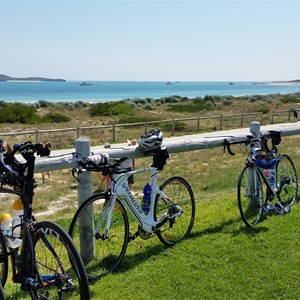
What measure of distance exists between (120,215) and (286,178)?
2.75 meters

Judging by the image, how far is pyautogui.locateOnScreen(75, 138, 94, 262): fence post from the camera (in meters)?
4.05

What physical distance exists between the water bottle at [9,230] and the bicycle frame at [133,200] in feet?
2.83

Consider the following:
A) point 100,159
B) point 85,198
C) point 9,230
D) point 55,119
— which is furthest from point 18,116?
point 9,230

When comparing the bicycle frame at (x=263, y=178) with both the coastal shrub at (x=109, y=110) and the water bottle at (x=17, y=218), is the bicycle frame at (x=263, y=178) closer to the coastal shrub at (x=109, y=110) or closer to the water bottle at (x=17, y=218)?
the water bottle at (x=17, y=218)

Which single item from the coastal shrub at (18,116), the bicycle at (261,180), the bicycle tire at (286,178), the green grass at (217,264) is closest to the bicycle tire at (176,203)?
the green grass at (217,264)

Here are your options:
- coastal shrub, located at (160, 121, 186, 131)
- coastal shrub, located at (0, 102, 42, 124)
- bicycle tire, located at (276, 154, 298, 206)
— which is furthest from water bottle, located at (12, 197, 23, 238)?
coastal shrub, located at (0, 102, 42, 124)

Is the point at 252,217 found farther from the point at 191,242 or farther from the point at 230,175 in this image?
the point at 230,175

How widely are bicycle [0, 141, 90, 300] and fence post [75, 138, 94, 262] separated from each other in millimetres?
902

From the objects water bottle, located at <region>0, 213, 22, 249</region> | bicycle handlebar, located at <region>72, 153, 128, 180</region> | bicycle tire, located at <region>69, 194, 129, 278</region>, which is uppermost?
bicycle handlebar, located at <region>72, 153, 128, 180</region>

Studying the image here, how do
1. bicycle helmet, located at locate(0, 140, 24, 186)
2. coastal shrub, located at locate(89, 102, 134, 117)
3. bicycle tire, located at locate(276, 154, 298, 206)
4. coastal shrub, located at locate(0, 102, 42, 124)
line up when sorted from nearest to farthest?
bicycle helmet, located at locate(0, 140, 24, 186)
bicycle tire, located at locate(276, 154, 298, 206)
coastal shrub, located at locate(0, 102, 42, 124)
coastal shrub, located at locate(89, 102, 134, 117)

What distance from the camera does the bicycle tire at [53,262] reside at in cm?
283

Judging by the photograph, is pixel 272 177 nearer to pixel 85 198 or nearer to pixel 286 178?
pixel 286 178

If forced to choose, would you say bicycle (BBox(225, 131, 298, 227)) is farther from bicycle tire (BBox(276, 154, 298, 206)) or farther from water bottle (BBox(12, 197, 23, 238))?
water bottle (BBox(12, 197, 23, 238))

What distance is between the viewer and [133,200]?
4281 mm
